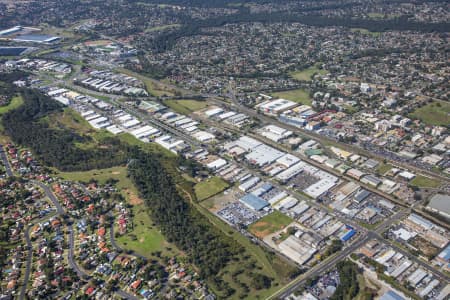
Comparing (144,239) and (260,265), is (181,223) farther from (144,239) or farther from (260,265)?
(260,265)

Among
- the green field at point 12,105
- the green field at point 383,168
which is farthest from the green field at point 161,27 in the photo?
the green field at point 383,168

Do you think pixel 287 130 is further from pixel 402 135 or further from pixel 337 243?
pixel 337 243

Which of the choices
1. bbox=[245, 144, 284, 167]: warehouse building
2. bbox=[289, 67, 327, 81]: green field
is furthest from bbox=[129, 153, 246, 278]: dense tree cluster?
bbox=[289, 67, 327, 81]: green field

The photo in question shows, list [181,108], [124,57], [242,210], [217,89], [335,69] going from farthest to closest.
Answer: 1. [124,57]
2. [335,69]
3. [217,89]
4. [181,108]
5. [242,210]

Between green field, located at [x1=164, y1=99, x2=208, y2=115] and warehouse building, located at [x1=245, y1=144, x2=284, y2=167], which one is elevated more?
warehouse building, located at [x1=245, y1=144, x2=284, y2=167]

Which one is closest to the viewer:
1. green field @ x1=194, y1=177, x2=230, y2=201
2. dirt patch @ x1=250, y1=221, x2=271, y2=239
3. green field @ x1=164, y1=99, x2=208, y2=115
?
dirt patch @ x1=250, y1=221, x2=271, y2=239

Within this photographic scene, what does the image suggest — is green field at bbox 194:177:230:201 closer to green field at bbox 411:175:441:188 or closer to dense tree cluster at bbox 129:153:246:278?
dense tree cluster at bbox 129:153:246:278

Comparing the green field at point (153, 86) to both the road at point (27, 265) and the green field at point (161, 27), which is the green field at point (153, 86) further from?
the road at point (27, 265)

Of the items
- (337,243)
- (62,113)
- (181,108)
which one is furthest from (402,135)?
(62,113)
